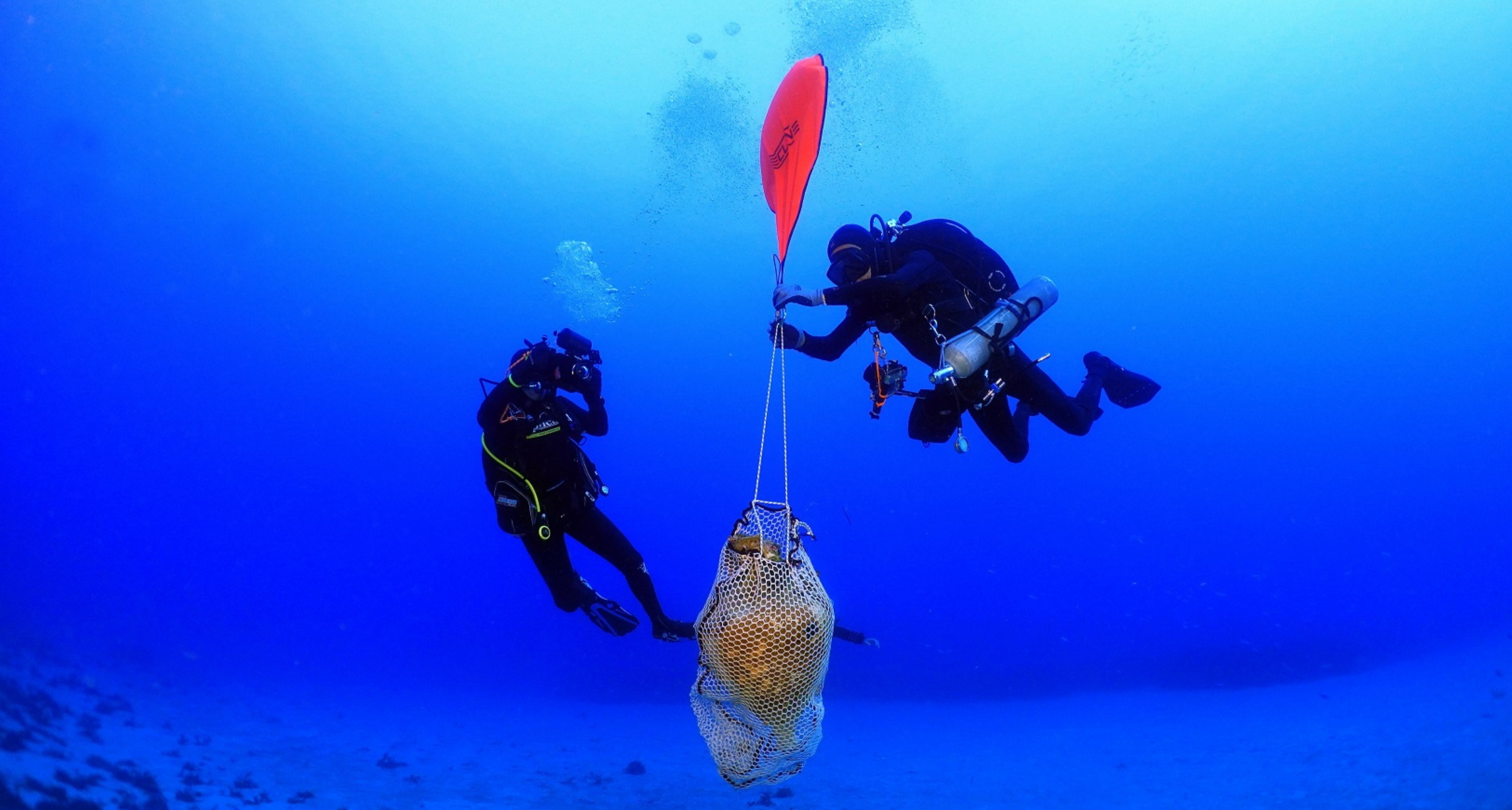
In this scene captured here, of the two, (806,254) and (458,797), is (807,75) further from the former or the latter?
(806,254)

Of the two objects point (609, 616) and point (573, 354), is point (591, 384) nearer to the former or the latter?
point (573, 354)

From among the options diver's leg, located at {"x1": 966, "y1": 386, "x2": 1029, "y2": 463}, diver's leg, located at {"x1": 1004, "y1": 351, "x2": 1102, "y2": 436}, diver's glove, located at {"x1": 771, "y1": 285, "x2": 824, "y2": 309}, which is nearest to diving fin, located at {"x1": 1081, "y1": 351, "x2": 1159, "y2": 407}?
diver's leg, located at {"x1": 1004, "y1": 351, "x2": 1102, "y2": 436}

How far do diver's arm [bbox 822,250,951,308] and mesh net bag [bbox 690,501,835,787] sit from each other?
1.76 m

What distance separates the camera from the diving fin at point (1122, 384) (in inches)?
248

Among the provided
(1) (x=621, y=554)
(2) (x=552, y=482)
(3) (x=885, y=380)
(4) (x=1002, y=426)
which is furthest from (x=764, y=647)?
(4) (x=1002, y=426)

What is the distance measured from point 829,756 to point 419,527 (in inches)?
2132

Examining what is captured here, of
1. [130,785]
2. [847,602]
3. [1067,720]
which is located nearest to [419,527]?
[847,602]

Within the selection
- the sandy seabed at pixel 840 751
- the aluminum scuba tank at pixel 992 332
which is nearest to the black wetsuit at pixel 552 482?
the aluminum scuba tank at pixel 992 332

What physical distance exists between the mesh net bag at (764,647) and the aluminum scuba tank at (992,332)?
1.51 meters

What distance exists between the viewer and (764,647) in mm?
2643

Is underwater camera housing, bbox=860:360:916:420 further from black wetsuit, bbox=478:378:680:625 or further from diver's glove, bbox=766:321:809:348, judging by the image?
black wetsuit, bbox=478:378:680:625

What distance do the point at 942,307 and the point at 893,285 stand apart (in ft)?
2.30

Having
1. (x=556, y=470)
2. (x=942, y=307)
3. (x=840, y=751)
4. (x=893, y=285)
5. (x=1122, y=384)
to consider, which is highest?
(x=1122, y=384)

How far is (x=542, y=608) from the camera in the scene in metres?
32.3
